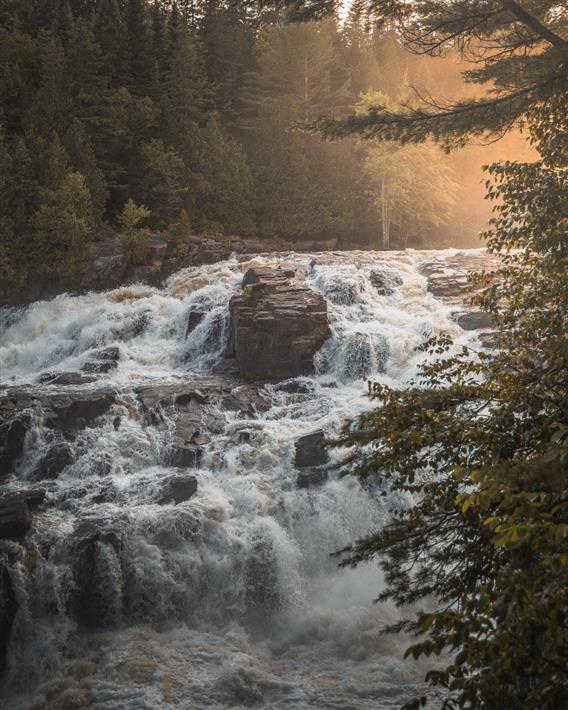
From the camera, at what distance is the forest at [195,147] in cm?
2480

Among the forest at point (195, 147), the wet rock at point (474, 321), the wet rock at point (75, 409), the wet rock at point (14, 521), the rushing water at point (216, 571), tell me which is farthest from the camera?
the forest at point (195, 147)

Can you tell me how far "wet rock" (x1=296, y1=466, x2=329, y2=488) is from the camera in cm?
1152

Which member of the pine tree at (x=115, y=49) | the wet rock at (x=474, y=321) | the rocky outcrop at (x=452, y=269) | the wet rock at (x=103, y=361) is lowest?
the wet rock at (x=103, y=361)

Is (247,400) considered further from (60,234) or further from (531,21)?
(60,234)

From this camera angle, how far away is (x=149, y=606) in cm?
951

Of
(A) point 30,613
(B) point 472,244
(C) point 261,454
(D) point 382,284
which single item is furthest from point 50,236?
(B) point 472,244

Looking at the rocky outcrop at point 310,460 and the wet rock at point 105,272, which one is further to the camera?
the wet rock at point 105,272

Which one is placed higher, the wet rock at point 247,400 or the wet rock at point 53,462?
the wet rock at point 247,400

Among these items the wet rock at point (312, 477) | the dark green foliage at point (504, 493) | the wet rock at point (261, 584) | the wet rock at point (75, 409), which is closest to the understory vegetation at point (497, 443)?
the dark green foliage at point (504, 493)

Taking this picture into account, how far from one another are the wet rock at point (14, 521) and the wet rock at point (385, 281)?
41.4 ft

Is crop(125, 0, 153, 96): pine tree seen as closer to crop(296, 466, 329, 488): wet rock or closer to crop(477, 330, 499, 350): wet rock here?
crop(477, 330, 499, 350): wet rock

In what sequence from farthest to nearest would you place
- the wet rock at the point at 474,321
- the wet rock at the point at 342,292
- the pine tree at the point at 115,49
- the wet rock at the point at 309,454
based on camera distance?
the pine tree at the point at 115,49
the wet rock at the point at 342,292
the wet rock at the point at 474,321
the wet rock at the point at 309,454

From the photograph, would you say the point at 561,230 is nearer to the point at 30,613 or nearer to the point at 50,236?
the point at 30,613

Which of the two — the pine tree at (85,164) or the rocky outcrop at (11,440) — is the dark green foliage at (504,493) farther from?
the pine tree at (85,164)
